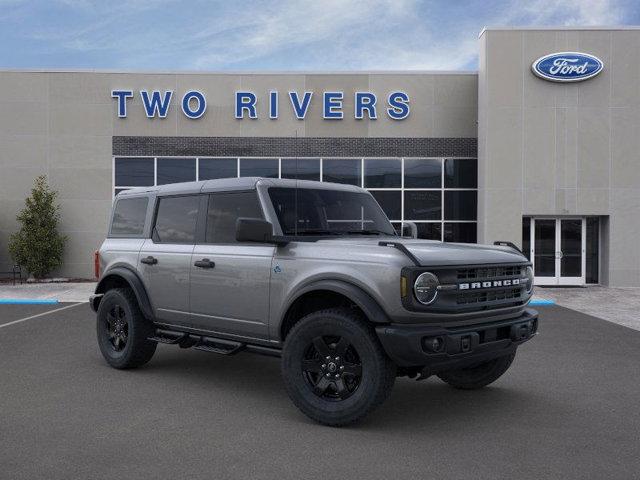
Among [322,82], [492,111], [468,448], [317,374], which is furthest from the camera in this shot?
[322,82]

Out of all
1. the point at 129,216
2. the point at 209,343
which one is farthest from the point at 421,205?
the point at 209,343

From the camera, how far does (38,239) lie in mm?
18328

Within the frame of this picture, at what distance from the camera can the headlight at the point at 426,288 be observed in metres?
4.34

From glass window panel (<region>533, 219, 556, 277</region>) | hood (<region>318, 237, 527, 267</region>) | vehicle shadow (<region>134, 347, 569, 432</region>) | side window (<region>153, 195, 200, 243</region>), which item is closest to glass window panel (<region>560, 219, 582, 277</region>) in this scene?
glass window panel (<region>533, 219, 556, 277</region>)

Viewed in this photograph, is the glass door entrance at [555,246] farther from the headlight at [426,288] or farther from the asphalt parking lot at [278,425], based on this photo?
the headlight at [426,288]

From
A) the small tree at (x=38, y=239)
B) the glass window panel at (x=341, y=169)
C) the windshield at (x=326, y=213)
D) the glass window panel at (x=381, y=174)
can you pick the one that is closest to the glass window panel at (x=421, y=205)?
the glass window panel at (x=381, y=174)

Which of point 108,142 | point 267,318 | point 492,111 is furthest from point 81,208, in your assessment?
point 267,318

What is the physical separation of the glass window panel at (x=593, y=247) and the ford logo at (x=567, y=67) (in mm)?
4443

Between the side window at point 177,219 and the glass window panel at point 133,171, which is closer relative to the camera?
the side window at point 177,219

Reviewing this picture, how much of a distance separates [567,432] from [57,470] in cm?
370

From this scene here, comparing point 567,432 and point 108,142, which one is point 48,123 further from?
point 567,432

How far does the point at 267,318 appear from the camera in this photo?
516 cm

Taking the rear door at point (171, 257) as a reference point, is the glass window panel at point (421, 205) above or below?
above

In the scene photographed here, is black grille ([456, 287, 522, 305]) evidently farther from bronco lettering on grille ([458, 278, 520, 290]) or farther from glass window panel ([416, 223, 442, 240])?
glass window panel ([416, 223, 442, 240])
